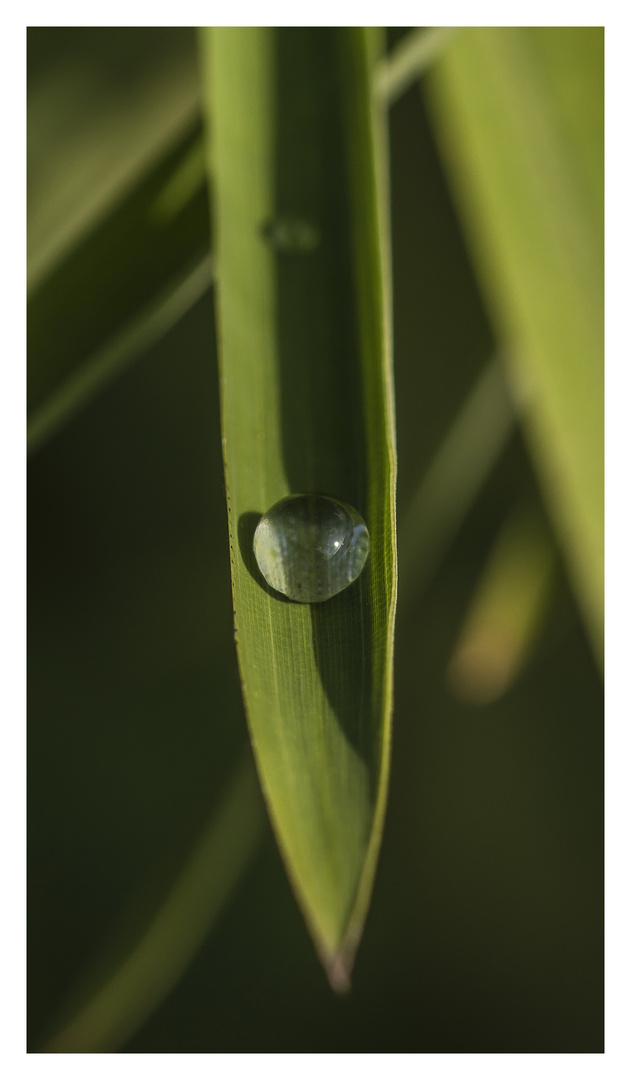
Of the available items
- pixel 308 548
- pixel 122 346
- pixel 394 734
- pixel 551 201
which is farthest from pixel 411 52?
pixel 394 734

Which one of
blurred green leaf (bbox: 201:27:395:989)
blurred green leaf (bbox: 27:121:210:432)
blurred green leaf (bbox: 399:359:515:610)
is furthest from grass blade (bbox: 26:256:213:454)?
blurred green leaf (bbox: 399:359:515:610)

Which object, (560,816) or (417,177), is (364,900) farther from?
(417,177)

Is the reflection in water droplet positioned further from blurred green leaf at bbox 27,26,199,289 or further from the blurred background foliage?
the blurred background foliage

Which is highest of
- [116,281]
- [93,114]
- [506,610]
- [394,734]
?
[93,114]

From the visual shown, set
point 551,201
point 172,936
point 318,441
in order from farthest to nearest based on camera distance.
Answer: point 172,936 < point 551,201 < point 318,441

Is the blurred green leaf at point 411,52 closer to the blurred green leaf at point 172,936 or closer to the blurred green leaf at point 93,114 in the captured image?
the blurred green leaf at point 93,114

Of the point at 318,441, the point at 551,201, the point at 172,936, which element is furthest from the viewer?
the point at 172,936

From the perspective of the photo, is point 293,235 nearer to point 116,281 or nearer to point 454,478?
point 116,281

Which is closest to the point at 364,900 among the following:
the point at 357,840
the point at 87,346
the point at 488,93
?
the point at 357,840
